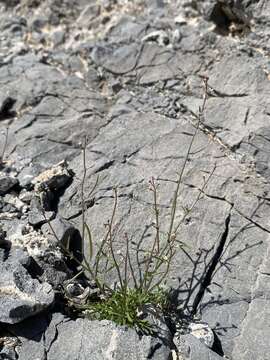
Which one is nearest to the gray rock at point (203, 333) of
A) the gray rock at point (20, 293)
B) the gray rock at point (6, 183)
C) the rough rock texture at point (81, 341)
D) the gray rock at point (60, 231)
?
the rough rock texture at point (81, 341)

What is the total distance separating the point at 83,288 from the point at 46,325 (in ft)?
1.54

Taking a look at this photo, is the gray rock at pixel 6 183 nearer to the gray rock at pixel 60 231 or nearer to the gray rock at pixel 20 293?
the gray rock at pixel 60 231

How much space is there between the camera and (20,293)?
3666 mm

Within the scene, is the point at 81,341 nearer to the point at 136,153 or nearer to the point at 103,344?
the point at 103,344

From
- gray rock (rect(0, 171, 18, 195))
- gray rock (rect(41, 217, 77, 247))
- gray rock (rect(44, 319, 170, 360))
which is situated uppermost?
gray rock (rect(0, 171, 18, 195))

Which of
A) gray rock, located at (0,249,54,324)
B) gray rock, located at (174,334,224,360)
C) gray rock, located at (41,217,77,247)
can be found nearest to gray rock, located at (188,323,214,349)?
gray rock, located at (174,334,224,360)

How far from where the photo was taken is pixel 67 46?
6203mm

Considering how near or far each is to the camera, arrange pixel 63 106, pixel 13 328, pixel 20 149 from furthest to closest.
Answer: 1. pixel 63 106
2. pixel 20 149
3. pixel 13 328

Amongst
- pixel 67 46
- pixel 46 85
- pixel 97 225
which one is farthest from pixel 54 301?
pixel 67 46

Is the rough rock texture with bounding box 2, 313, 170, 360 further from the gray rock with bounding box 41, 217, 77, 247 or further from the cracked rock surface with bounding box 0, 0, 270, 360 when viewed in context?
the gray rock with bounding box 41, 217, 77, 247

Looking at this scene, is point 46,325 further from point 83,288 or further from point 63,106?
point 63,106

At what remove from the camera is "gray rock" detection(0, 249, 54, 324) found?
357 centimetres

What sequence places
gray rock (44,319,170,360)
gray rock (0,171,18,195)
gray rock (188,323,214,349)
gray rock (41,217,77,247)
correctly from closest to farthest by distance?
gray rock (44,319,170,360)
gray rock (188,323,214,349)
gray rock (41,217,77,247)
gray rock (0,171,18,195)

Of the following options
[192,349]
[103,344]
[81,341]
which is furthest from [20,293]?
[192,349]
